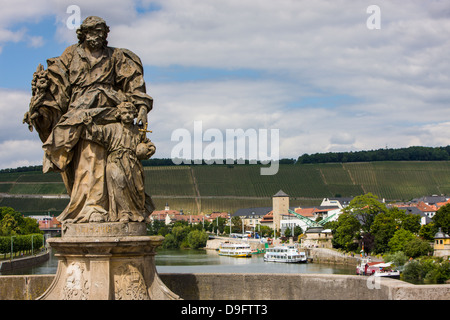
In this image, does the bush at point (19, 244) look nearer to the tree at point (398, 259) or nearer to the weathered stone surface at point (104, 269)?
the tree at point (398, 259)

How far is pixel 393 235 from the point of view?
207 feet

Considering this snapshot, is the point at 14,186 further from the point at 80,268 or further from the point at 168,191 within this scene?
the point at 80,268

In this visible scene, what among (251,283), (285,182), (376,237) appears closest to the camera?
(251,283)

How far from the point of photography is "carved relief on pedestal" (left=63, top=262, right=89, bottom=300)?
714cm

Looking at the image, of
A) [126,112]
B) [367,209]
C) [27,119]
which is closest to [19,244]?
[367,209]

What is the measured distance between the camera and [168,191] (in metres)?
170

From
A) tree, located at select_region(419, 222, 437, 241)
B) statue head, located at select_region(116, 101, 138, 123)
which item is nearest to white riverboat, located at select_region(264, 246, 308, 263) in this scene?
tree, located at select_region(419, 222, 437, 241)

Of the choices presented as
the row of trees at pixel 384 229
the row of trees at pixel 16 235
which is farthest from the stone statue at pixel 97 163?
the row of trees at pixel 16 235

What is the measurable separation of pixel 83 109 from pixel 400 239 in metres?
55.7

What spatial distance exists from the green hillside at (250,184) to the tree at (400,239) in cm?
10385

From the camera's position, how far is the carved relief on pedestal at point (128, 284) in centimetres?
716

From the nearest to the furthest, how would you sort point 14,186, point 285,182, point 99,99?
point 99,99 → point 14,186 → point 285,182

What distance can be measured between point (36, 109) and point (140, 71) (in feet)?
3.94
